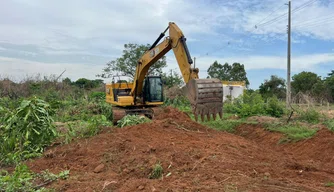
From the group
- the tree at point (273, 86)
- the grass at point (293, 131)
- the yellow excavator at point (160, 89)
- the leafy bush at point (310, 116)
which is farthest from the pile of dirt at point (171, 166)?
the tree at point (273, 86)

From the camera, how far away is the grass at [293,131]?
881 centimetres

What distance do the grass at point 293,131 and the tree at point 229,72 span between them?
42037 mm

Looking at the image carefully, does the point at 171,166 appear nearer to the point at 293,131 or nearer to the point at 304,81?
the point at 293,131

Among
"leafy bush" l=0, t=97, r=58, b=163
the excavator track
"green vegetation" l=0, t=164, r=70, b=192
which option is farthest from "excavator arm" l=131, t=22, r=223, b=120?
"leafy bush" l=0, t=97, r=58, b=163

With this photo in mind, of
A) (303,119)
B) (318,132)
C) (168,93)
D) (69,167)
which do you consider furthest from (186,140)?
(168,93)

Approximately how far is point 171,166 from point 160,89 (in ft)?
22.5

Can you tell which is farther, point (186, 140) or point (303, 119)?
point (303, 119)

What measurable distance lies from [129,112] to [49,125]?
4.60 m

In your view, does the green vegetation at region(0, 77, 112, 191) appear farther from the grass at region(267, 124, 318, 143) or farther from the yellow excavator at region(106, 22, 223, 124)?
the grass at region(267, 124, 318, 143)

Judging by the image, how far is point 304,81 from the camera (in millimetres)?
41312

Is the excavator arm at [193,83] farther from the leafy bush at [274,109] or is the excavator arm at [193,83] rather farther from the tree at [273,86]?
the tree at [273,86]

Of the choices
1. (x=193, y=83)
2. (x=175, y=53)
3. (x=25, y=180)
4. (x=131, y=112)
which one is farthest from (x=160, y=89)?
(x=25, y=180)

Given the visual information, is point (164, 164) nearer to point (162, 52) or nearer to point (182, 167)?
point (182, 167)

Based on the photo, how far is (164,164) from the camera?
4820 millimetres
